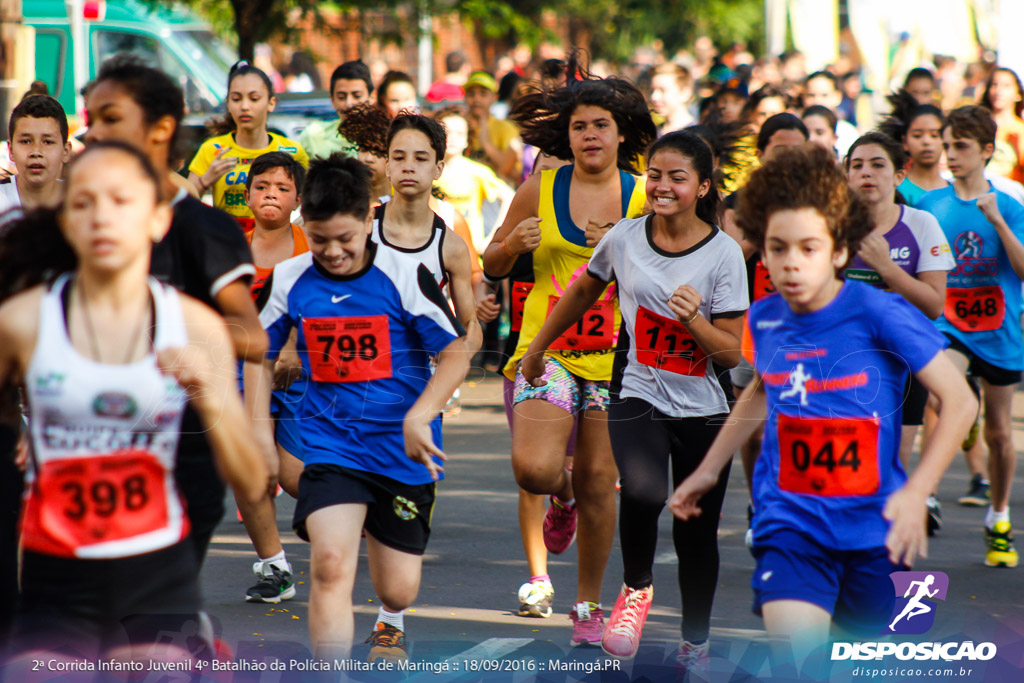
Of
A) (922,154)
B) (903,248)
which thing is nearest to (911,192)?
(922,154)

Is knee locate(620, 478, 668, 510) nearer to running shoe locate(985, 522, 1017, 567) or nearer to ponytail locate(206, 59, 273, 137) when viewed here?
running shoe locate(985, 522, 1017, 567)

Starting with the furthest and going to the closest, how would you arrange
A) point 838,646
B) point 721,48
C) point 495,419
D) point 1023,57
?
point 721,48 → point 1023,57 → point 495,419 → point 838,646

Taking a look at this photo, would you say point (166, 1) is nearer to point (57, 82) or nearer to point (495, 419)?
point (57, 82)

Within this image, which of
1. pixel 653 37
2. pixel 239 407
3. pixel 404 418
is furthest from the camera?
pixel 653 37

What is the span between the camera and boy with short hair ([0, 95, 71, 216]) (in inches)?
220

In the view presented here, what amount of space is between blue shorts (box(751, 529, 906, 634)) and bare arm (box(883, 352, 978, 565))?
0.13 metres

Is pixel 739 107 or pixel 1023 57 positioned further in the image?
pixel 1023 57

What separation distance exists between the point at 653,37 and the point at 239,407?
1296 inches

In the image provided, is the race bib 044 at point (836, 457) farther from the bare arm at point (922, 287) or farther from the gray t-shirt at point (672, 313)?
the bare arm at point (922, 287)

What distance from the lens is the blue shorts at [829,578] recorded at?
3.55 m

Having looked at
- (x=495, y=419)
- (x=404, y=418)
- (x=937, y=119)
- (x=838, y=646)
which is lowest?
(x=495, y=419)

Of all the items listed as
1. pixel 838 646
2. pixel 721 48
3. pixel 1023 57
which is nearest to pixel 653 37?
pixel 721 48

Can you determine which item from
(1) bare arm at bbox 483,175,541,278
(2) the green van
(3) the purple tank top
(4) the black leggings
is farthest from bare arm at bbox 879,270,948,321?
(2) the green van

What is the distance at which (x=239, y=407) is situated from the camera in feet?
9.98
